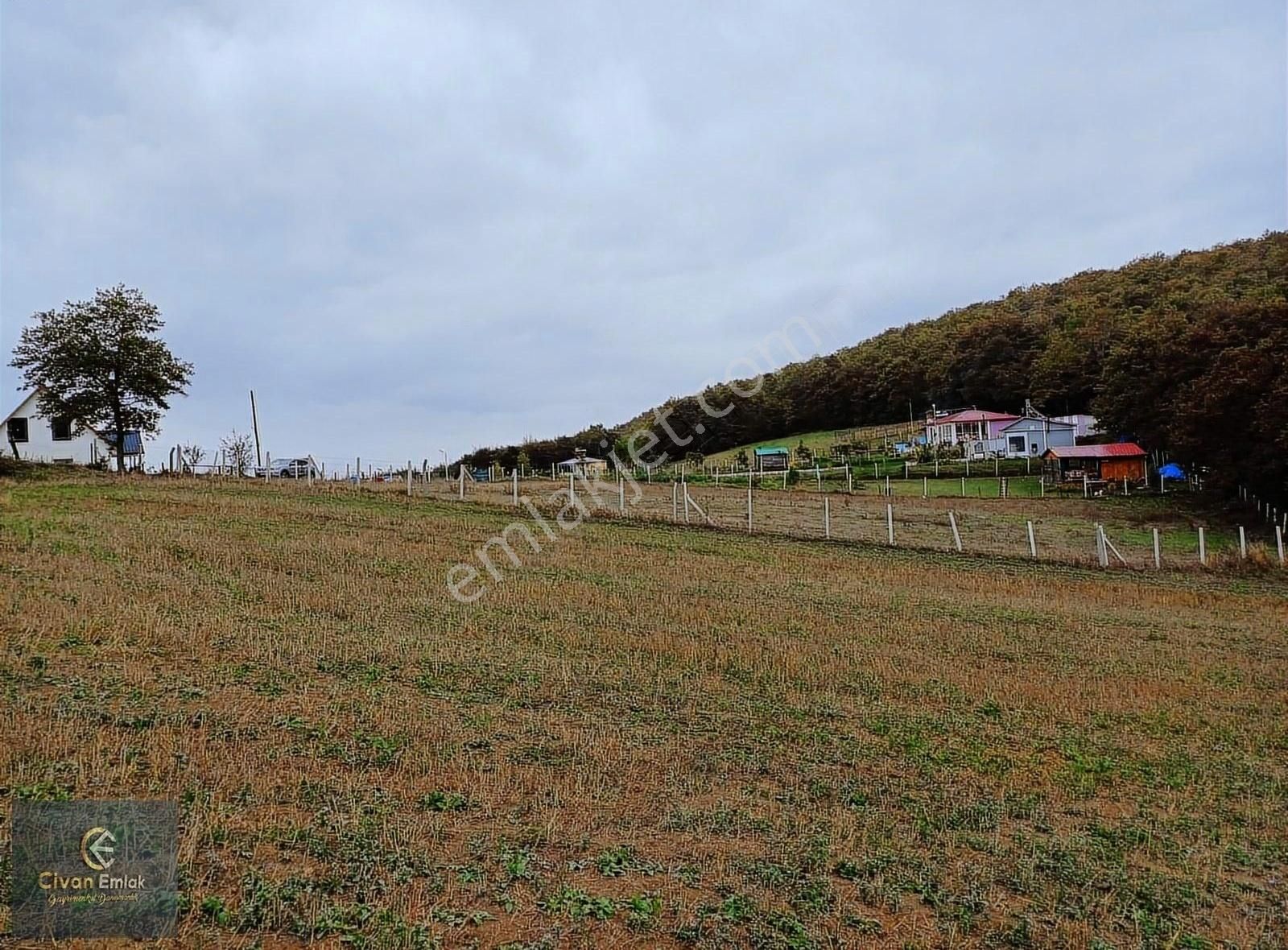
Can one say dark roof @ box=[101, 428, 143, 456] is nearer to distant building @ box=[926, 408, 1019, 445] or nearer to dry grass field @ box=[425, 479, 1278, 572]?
dry grass field @ box=[425, 479, 1278, 572]

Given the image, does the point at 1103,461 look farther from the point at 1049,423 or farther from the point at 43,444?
the point at 43,444

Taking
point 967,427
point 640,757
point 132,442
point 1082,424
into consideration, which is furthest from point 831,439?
point 640,757

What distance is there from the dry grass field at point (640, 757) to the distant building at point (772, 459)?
178 feet

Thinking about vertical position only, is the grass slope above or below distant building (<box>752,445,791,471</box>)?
above

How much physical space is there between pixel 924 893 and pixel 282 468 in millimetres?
50082

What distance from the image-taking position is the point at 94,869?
18.2 ft

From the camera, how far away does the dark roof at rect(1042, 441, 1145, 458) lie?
5772cm

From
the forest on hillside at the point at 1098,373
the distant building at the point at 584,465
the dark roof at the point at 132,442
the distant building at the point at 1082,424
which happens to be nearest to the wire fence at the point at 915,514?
the distant building at the point at 584,465

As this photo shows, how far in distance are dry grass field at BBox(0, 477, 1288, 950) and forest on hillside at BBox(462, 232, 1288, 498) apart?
30.2 metres

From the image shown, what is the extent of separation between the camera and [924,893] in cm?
609

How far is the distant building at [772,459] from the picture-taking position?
2847 inches

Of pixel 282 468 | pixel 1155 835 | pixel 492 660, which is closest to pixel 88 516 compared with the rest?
pixel 492 660

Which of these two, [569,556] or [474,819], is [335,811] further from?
[569,556]

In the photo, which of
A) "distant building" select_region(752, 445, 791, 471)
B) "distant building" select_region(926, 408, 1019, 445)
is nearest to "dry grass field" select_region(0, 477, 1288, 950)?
"distant building" select_region(752, 445, 791, 471)
